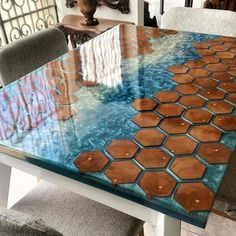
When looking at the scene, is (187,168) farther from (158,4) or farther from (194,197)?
(158,4)

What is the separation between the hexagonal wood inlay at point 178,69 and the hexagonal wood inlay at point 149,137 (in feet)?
1.30

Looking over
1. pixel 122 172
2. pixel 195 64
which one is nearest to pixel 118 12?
pixel 195 64

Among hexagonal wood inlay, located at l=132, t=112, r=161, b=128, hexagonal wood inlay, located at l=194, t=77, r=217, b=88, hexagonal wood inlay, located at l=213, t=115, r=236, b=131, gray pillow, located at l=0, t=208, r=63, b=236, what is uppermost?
gray pillow, located at l=0, t=208, r=63, b=236

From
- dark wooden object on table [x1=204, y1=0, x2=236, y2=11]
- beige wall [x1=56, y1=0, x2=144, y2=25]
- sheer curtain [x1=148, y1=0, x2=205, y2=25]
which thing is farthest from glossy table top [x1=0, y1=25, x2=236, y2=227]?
sheer curtain [x1=148, y1=0, x2=205, y2=25]

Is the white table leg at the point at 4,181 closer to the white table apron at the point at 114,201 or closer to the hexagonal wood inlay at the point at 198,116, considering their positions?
the white table apron at the point at 114,201

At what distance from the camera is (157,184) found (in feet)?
2.14

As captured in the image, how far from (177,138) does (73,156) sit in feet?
0.91

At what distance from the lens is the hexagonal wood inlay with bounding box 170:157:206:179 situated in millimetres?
669

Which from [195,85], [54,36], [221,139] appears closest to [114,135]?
[221,139]

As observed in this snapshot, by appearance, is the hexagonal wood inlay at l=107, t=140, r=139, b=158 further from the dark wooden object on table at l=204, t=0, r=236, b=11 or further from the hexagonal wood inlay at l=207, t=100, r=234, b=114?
the dark wooden object on table at l=204, t=0, r=236, b=11

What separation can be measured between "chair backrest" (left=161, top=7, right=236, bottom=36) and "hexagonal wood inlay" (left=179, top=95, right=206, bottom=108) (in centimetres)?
81

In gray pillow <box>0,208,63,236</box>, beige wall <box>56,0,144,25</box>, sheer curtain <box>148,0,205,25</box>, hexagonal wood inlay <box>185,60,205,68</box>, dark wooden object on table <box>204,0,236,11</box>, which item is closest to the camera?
gray pillow <box>0,208,63,236</box>

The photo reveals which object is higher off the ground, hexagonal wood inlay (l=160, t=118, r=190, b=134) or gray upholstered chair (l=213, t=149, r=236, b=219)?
hexagonal wood inlay (l=160, t=118, r=190, b=134)

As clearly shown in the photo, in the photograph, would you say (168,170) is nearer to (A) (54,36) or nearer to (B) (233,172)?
(B) (233,172)
